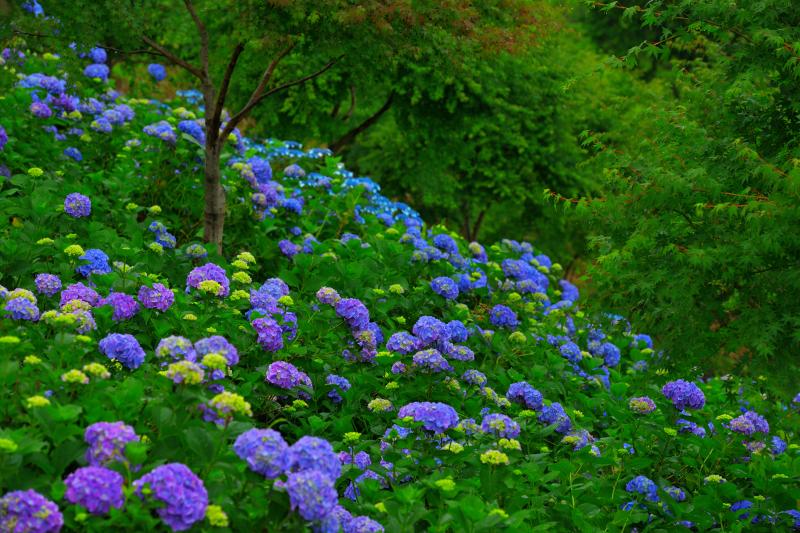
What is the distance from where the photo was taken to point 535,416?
532 cm

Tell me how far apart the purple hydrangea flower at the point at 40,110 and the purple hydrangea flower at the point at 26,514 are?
17.5 feet

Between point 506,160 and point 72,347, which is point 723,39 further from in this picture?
point 506,160

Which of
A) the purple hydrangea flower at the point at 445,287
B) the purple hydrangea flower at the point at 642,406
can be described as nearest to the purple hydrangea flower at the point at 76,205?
the purple hydrangea flower at the point at 445,287

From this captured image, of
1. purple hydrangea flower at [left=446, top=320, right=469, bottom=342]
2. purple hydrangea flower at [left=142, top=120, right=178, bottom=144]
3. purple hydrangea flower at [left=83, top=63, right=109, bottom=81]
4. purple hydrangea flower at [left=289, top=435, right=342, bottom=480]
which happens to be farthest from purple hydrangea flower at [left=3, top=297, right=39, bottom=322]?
purple hydrangea flower at [left=83, top=63, right=109, bottom=81]

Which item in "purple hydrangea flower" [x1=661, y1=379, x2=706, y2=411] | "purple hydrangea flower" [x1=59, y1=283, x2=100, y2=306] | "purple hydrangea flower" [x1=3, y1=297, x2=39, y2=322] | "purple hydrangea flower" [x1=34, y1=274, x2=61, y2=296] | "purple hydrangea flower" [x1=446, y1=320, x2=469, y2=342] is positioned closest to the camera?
"purple hydrangea flower" [x1=3, y1=297, x2=39, y2=322]

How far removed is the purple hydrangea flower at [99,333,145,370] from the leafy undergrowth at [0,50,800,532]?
0.01 m

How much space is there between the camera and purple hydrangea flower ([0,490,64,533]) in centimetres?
277

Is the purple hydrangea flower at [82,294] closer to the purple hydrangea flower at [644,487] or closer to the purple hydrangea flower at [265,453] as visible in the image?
the purple hydrangea flower at [265,453]

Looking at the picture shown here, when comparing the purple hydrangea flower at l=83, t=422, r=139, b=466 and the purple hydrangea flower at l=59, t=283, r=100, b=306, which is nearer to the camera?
the purple hydrangea flower at l=83, t=422, r=139, b=466

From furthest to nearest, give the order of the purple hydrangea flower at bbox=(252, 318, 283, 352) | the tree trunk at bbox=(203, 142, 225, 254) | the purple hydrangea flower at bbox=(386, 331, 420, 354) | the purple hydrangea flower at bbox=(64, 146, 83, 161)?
the purple hydrangea flower at bbox=(64, 146, 83, 161) < the tree trunk at bbox=(203, 142, 225, 254) < the purple hydrangea flower at bbox=(386, 331, 420, 354) < the purple hydrangea flower at bbox=(252, 318, 283, 352)

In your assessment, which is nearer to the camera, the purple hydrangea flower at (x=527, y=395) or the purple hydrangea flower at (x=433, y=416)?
the purple hydrangea flower at (x=433, y=416)

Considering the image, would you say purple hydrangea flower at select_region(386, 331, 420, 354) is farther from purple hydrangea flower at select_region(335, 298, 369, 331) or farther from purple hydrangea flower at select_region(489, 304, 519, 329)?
purple hydrangea flower at select_region(489, 304, 519, 329)

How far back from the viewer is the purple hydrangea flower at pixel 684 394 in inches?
212

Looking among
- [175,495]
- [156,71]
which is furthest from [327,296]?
[156,71]
